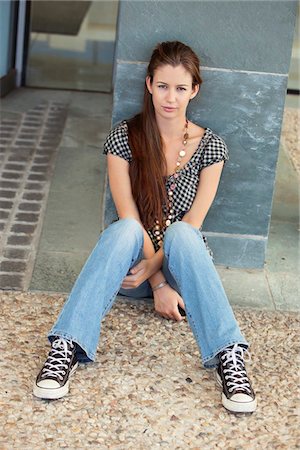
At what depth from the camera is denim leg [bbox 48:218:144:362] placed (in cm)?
311

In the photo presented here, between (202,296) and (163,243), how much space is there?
0.25m

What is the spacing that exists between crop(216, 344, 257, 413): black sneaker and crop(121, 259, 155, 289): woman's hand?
1.47 feet

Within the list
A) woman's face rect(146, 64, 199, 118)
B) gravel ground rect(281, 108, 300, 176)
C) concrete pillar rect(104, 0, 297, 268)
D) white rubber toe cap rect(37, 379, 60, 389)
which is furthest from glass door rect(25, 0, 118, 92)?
white rubber toe cap rect(37, 379, 60, 389)

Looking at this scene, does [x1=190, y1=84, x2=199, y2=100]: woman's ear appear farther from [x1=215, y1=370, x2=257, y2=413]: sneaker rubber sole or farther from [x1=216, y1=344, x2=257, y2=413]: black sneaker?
[x1=215, y1=370, x2=257, y2=413]: sneaker rubber sole

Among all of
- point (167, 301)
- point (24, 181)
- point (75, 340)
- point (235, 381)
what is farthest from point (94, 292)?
point (24, 181)

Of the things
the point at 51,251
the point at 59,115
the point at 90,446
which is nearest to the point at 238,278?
the point at 51,251

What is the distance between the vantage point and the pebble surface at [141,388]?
2807 millimetres

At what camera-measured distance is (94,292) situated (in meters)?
3.12

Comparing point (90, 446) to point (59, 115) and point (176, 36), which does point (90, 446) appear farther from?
point (59, 115)

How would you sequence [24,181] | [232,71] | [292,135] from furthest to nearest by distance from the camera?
[292,135] → [24,181] → [232,71]

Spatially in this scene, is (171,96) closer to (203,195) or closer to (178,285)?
(203,195)

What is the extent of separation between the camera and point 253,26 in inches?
148

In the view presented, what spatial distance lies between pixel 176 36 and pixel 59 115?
10.2 ft

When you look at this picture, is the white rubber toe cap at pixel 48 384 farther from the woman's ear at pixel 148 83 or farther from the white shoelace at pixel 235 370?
the woman's ear at pixel 148 83
